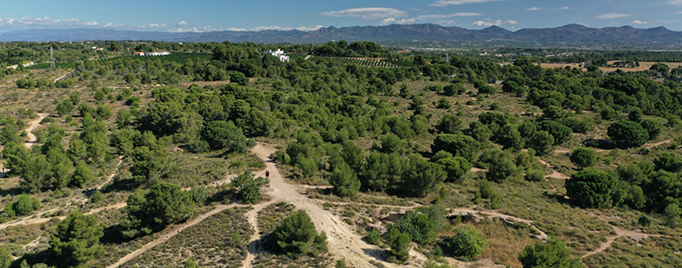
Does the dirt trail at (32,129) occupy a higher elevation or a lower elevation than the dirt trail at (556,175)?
higher

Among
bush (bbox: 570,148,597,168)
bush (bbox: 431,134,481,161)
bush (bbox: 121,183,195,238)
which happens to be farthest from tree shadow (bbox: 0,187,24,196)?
bush (bbox: 570,148,597,168)

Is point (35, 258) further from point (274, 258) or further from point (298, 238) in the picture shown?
point (298, 238)

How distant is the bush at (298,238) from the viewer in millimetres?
22297

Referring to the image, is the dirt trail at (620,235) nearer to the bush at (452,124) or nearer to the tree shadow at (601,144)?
the bush at (452,124)

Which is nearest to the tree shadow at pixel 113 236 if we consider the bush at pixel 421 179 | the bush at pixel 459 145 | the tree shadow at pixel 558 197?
the bush at pixel 421 179

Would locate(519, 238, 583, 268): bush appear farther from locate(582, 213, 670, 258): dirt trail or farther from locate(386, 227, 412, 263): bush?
locate(582, 213, 670, 258): dirt trail

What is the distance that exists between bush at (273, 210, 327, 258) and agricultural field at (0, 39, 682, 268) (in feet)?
0.32

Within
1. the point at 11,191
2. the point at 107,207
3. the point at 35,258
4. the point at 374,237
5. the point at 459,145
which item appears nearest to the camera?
the point at 35,258

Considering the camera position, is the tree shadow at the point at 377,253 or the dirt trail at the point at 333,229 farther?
the tree shadow at the point at 377,253

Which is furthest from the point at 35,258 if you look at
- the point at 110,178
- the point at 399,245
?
the point at 399,245

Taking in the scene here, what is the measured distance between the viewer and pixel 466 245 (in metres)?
23.8

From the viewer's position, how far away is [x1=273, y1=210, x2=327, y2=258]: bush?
2230 cm

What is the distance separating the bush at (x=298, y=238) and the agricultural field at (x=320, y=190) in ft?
0.32

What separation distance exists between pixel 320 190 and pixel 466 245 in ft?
44.6
